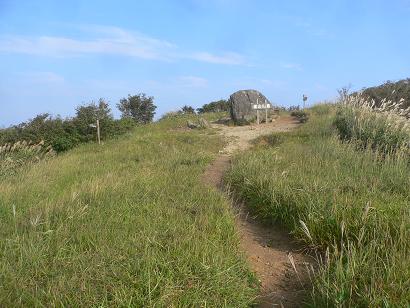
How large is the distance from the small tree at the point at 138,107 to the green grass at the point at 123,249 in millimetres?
21732

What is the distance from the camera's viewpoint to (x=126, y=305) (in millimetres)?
3055

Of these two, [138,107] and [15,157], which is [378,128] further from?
[138,107]

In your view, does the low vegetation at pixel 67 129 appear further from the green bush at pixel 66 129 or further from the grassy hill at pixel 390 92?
the grassy hill at pixel 390 92

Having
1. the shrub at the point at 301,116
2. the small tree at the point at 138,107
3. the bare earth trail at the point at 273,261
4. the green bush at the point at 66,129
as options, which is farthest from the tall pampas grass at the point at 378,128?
the small tree at the point at 138,107

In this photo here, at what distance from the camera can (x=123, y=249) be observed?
386cm

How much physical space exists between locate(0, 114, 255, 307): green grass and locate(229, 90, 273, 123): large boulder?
45.1ft

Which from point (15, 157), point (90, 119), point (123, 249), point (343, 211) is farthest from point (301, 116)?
point (123, 249)

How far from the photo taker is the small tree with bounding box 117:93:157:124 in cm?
2825

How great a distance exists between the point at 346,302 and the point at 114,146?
480 inches

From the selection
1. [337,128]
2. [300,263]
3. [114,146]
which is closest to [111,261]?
[300,263]

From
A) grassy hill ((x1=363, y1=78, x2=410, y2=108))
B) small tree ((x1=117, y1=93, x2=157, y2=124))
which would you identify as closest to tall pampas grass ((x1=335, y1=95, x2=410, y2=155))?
grassy hill ((x1=363, y1=78, x2=410, y2=108))

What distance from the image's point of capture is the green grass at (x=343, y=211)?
10.2 feet

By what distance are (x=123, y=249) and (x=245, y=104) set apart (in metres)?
17.1

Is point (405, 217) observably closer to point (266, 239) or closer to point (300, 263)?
point (300, 263)
